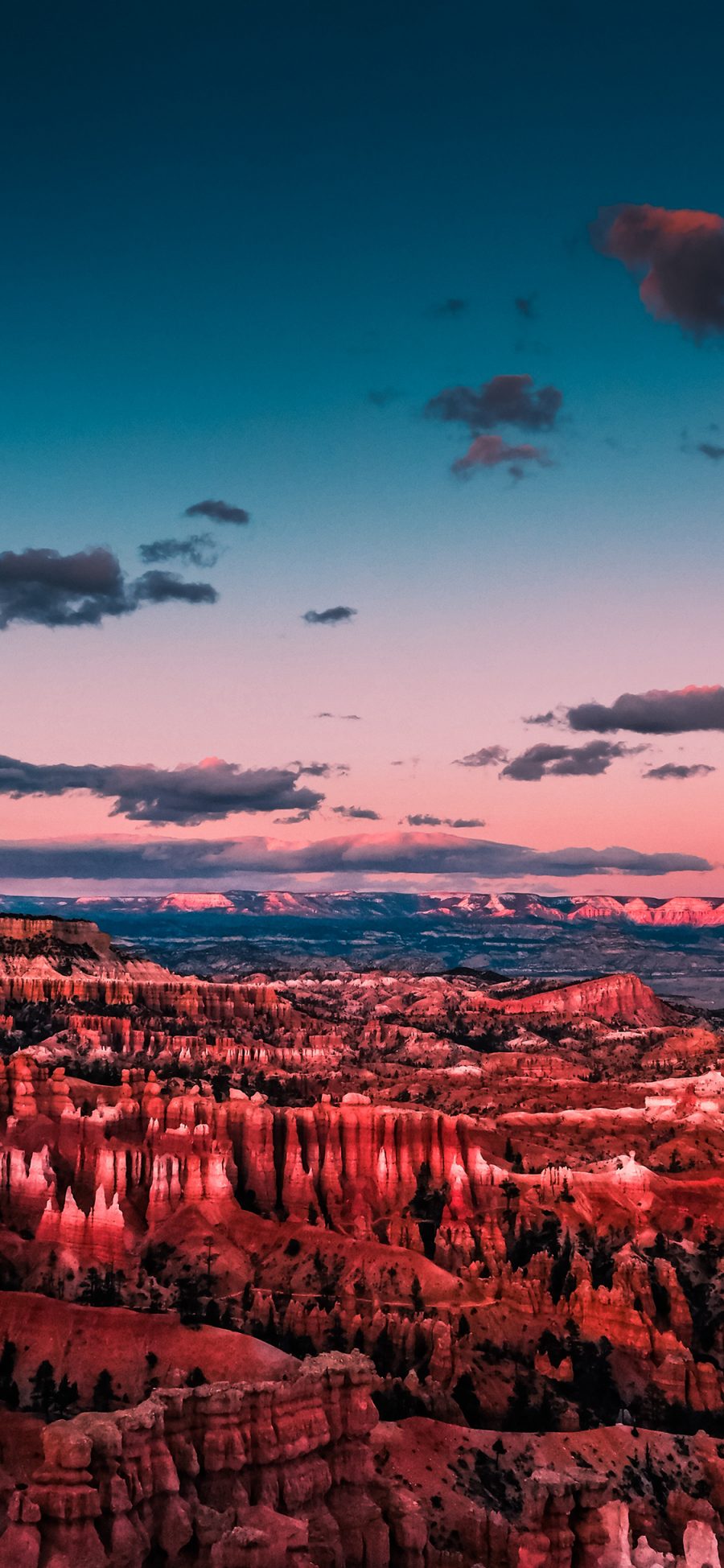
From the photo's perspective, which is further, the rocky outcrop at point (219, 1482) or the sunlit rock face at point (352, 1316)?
the sunlit rock face at point (352, 1316)

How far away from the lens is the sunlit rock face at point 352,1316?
3862 cm

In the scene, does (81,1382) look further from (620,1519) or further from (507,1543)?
(620,1519)

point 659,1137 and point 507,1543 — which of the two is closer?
point 507,1543

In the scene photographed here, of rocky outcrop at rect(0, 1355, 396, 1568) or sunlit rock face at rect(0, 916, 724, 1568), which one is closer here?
rocky outcrop at rect(0, 1355, 396, 1568)

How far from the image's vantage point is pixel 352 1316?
66.9 metres

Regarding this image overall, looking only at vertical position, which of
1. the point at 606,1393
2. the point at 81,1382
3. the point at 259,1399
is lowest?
the point at 606,1393

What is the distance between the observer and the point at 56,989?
16750cm

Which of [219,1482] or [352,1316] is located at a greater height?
[219,1482]

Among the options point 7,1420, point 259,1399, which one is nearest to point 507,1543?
point 259,1399

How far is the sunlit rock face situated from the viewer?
38.6m

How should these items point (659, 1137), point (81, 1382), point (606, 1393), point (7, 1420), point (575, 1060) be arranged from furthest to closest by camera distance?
point (575, 1060) → point (659, 1137) → point (606, 1393) → point (81, 1382) → point (7, 1420)

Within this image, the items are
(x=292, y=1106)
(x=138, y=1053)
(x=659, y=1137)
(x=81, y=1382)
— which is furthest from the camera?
(x=138, y=1053)

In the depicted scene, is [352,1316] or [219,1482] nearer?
[219,1482]

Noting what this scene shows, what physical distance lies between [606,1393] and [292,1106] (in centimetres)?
4036
